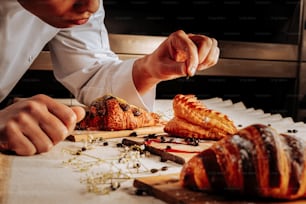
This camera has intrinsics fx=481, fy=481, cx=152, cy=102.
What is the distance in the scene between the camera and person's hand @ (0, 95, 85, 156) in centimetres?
89

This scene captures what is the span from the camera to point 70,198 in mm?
892

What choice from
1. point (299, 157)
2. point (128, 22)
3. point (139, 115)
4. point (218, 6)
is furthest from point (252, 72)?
point (299, 157)

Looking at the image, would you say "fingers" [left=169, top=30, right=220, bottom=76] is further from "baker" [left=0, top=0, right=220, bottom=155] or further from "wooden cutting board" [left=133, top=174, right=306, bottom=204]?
"wooden cutting board" [left=133, top=174, right=306, bottom=204]

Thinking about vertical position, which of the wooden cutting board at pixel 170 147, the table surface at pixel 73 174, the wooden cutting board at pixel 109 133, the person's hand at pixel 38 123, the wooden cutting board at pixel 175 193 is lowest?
the wooden cutting board at pixel 109 133

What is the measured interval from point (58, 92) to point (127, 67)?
1334 mm

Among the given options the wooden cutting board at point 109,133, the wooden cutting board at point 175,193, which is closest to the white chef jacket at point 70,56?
the wooden cutting board at point 109,133

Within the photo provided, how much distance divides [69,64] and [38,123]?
4.59ft

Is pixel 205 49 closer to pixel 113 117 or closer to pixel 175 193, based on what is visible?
pixel 113 117

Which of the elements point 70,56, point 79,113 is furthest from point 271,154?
point 70,56

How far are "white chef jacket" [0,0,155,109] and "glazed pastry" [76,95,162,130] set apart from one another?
0.25 meters

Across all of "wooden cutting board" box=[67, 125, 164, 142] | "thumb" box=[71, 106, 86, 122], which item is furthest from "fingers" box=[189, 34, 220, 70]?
"thumb" box=[71, 106, 86, 122]

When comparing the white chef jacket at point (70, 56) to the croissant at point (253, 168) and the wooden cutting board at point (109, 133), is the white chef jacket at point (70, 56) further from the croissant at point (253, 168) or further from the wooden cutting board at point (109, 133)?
the croissant at point (253, 168)

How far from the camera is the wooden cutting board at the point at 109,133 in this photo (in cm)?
146

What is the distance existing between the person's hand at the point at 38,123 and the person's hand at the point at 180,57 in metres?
0.64
